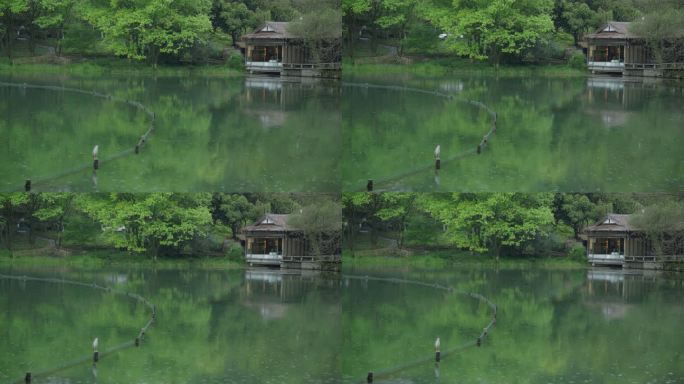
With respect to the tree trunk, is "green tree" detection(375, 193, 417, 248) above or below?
below

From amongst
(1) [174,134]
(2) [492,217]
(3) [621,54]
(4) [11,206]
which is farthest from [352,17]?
(4) [11,206]

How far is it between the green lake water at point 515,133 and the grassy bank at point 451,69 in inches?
4.1

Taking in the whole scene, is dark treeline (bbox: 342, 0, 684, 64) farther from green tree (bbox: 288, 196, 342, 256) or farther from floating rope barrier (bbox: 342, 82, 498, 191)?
green tree (bbox: 288, 196, 342, 256)

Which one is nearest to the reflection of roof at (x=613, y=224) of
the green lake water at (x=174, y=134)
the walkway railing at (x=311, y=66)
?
the green lake water at (x=174, y=134)

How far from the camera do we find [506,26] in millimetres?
22000

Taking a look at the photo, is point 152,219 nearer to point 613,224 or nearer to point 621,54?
point 613,224

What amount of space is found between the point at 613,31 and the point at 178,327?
334 inches

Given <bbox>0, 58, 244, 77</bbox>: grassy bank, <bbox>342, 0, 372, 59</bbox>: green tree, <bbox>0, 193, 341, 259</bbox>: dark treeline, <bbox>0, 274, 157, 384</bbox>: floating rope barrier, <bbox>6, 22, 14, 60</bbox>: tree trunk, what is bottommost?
<bbox>0, 274, 157, 384</bbox>: floating rope barrier

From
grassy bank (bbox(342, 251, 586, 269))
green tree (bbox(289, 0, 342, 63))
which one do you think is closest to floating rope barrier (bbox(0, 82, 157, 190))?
green tree (bbox(289, 0, 342, 63))

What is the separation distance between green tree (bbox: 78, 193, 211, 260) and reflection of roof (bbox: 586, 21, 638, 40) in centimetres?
691

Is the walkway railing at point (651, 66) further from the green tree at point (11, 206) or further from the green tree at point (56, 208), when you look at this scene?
the green tree at point (11, 206)

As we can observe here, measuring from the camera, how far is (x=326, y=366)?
19.1 m

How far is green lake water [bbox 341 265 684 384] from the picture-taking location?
62.1ft

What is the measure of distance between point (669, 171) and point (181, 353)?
7940mm
